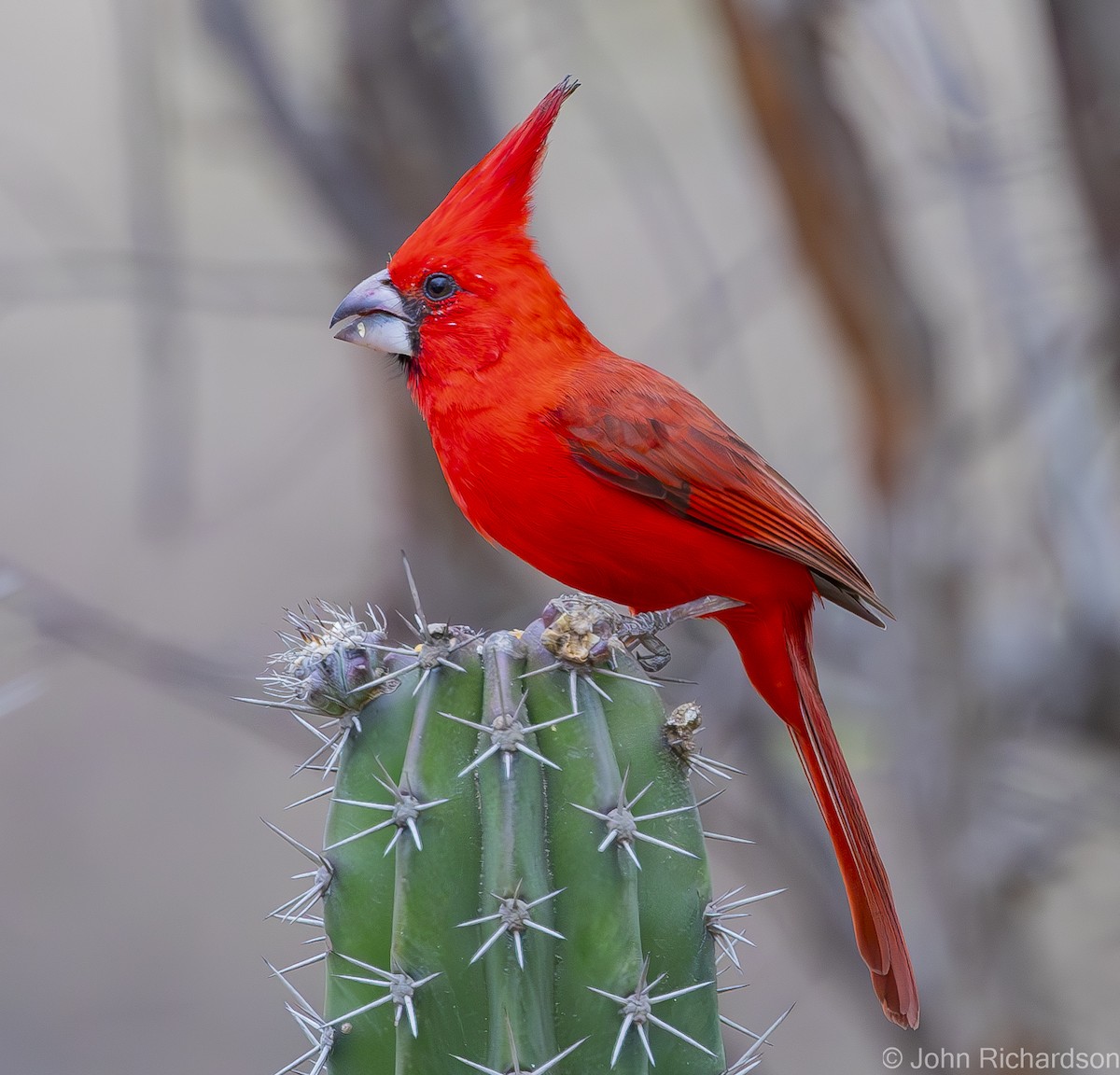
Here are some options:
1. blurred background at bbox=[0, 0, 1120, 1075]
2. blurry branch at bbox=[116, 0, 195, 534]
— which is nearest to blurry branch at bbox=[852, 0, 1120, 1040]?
blurred background at bbox=[0, 0, 1120, 1075]

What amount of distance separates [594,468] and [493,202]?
1.24 ft

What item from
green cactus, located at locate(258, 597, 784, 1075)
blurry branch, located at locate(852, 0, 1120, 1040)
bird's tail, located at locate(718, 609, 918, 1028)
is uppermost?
green cactus, located at locate(258, 597, 784, 1075)

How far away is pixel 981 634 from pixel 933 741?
315 mm

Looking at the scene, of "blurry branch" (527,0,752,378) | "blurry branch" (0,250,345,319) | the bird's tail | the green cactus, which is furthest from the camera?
"blurry branch" (527,0,752,378)

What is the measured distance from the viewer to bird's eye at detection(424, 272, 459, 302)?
5.10ft

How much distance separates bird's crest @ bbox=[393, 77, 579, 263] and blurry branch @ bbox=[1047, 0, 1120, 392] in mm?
1415

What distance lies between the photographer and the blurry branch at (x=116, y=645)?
2271mm

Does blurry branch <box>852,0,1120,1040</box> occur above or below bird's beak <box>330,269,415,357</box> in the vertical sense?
below

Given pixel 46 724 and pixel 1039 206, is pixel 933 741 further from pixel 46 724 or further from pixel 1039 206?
pixel 46 724

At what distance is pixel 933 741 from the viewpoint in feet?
8.53

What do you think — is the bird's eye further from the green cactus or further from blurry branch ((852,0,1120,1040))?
blurry branch ((852,0,1120,1040))

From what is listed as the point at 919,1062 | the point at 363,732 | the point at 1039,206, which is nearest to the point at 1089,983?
the point at 919,1062

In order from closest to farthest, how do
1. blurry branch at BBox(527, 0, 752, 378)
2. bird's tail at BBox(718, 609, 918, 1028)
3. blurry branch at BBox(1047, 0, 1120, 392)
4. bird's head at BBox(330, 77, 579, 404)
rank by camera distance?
bird's tail at BBox(718, 609, 918, 1028) → bird's head at BBox(330, 77, 579, 404) → blurry branch at BBox(1047, 0, 1120, 392) → blurry branch at BBox(527, 0, 752, 378)

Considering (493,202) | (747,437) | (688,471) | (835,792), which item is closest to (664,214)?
(747,437)
